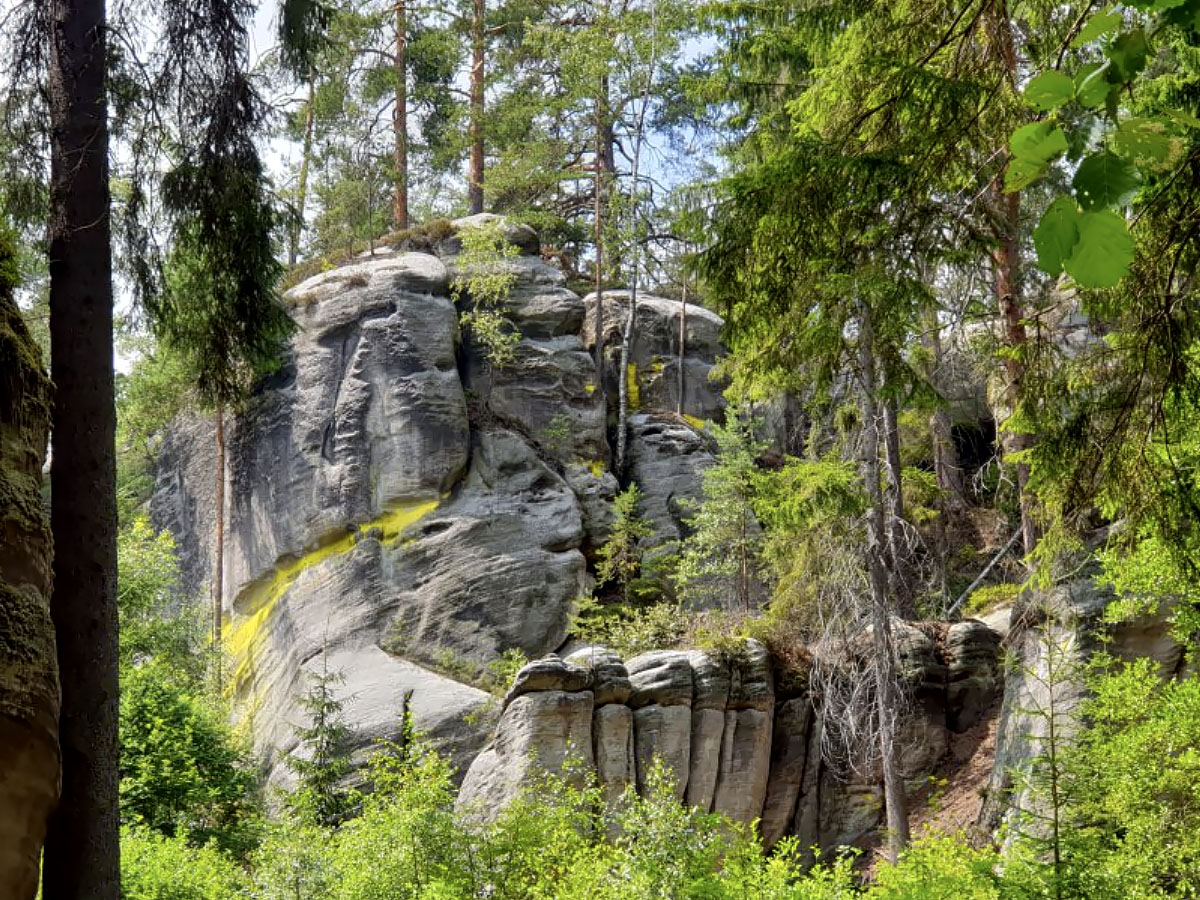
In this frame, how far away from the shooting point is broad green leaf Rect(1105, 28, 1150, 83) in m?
1.12

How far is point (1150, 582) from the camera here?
7148 mm

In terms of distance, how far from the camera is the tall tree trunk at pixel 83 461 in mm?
5250

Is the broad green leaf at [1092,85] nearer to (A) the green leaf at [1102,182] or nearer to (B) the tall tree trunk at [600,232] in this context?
(A) the green leaf at [1102,182]

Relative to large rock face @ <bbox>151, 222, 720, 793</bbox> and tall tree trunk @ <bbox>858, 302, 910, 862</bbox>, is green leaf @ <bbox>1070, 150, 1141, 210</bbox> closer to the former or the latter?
tall tree trunk @ <bbox>858, 302, 910, 862</bbox>

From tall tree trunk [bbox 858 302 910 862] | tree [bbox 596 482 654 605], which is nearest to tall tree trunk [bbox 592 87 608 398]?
tree [bbox 596 482 654 605]

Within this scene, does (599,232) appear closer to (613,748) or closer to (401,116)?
(401,116)

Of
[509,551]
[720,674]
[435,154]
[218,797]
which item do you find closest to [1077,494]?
[720,674]

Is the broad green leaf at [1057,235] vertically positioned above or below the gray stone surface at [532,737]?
above

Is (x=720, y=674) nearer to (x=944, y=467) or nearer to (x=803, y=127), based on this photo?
(x=944, y=467)

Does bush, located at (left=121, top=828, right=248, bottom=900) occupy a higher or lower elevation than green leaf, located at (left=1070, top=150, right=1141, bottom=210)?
lower

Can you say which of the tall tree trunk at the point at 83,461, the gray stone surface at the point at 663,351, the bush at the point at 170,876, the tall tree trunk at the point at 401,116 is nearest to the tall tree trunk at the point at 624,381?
the gray stone surface at the point at 663,351

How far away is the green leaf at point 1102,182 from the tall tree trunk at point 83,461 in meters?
5.43

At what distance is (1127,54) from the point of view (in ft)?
3.69

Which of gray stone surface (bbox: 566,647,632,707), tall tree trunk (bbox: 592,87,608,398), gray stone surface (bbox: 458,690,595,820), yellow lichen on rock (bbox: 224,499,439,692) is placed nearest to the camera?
gray stone surface (bbox: 458,690,595,820)
